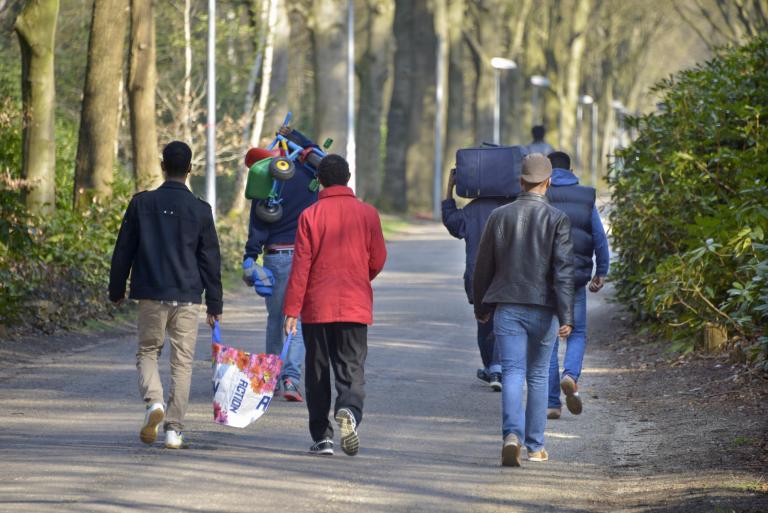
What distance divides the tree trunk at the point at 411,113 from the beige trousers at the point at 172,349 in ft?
116

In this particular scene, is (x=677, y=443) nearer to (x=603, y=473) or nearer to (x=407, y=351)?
(x=603, y=473)

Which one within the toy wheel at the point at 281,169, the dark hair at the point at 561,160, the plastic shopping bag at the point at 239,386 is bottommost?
the plastic shopping bag at the point at 239,386

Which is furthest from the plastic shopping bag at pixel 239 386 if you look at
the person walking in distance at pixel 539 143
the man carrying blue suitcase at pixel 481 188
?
the person walking in distance at pixel 539 143

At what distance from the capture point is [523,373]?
868 cm

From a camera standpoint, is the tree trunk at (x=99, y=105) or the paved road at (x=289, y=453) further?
the tree trunk at (x=99, y=105)

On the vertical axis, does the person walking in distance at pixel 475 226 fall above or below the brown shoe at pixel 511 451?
above

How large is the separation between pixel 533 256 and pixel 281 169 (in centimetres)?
266

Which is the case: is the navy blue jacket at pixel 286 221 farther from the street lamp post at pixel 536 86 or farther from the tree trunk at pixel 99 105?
the street lamp post at pixel 536 86

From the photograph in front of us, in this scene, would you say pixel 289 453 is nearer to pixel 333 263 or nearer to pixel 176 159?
pixel 333 263

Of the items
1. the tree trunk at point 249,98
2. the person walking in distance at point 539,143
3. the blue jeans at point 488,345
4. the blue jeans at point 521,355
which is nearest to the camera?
the blue jeans at point 521,355

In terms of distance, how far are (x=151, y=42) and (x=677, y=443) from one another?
12469mm

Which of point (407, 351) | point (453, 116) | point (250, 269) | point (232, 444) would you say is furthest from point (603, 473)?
point (453, 116)

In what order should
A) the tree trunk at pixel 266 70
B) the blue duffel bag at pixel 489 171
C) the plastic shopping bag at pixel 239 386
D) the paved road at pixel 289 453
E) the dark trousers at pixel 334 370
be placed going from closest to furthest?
1. the paved road at pixel 289 453
2. the dark trousers at pixel 334 370
3. the plastic shopping bag at pixel 239 386
4. the blue duffel bag at pixel 489 171
5. the tree trunk at pixel 266 70

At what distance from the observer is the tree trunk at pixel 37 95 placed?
16.1 meters
